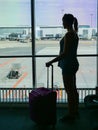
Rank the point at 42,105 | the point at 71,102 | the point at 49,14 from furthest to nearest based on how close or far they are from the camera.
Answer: the point at 49,14 → the point at 71,102 → the point at 42,105

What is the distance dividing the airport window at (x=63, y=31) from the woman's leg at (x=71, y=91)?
83 cm

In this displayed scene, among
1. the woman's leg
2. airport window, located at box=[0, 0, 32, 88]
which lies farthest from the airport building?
the woman's leg

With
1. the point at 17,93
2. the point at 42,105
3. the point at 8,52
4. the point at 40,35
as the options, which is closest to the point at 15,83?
the point at 17,93

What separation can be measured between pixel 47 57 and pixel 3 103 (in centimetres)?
109

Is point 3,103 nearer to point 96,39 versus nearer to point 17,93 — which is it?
point 17,93

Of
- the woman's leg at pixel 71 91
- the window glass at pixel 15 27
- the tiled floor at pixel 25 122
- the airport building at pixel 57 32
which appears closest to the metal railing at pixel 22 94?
the tiled floor at pixel 25 122

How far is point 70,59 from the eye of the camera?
3.79 m

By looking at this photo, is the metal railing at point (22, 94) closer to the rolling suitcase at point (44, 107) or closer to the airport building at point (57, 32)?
the airport building at point (57, 32)

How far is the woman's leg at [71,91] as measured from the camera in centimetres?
382

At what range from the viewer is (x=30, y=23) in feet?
15.3

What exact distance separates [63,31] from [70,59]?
40.8 inches

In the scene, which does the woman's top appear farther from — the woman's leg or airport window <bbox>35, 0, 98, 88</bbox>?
airport window <bbox>35, 0, 98, 88</bbox>

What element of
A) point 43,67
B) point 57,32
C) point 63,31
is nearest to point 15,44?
point 43,67

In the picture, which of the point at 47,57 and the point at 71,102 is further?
the point at 47,57
